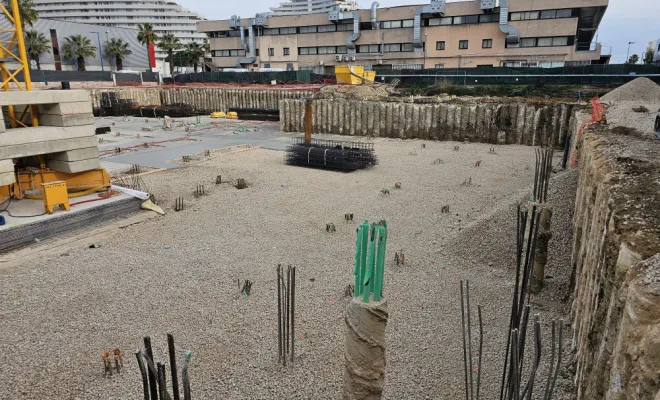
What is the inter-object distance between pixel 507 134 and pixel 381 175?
35.5 ft

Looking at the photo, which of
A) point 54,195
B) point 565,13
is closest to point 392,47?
point 565,13

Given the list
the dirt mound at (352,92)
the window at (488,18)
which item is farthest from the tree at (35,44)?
the window at (488,18)

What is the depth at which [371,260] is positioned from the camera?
4363mm

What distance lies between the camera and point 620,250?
157 inches

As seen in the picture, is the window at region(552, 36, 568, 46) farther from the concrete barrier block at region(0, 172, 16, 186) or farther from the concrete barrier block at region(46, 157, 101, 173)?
the concrete barrier block at region(0, 172, 16, 186)

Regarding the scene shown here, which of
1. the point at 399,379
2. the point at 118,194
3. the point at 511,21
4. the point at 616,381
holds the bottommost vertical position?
the point at 399,379

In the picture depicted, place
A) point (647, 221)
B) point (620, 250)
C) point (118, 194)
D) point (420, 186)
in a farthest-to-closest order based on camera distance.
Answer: point (420, 186) < point (118, 194) < point (647, 221) < point (620, 250)

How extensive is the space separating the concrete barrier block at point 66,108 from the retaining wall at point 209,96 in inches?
1000

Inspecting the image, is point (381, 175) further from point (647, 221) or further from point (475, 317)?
point (647, 221)

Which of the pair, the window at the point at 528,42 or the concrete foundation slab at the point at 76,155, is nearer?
the concrete foundation slab at the point at 76,155

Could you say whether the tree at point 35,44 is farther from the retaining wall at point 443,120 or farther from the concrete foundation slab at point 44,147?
the concrete foundation slab at point 44,147

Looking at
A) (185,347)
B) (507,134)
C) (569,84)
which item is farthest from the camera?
(569,84)

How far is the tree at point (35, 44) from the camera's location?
67.2m

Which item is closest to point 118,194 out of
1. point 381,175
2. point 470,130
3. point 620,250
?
point 381,175
